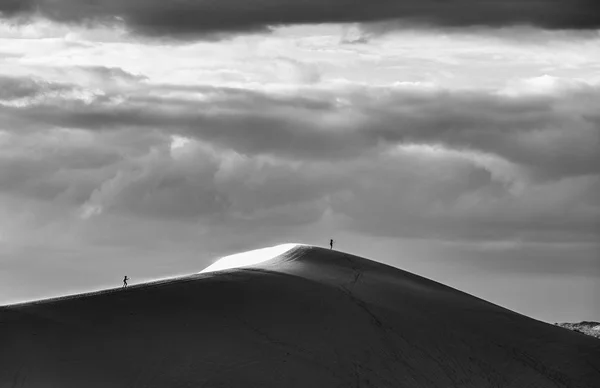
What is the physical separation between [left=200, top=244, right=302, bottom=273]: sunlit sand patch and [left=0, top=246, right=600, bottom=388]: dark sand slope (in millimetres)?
1983

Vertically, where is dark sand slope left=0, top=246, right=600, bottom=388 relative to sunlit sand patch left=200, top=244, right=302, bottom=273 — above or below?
below

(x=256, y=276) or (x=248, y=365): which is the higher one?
(x=256, y=276)

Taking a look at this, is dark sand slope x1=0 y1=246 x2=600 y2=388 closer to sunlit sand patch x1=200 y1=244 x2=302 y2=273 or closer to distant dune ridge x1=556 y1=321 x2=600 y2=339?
sunlit sand patch x1=200 y1=244 x2=302 y2=273

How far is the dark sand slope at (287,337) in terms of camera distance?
50.2m

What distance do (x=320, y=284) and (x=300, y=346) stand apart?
5.96m

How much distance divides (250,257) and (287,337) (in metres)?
14.2

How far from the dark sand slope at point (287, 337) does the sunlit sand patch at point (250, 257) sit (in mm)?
1983

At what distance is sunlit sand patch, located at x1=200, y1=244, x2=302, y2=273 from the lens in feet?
211

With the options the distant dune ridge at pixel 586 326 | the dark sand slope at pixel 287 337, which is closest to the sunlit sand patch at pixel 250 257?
the dark sand slope at pixel 287 337

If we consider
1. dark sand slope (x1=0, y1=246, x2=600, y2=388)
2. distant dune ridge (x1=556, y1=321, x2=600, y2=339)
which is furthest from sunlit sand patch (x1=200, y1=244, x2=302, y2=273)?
distant dune ridge (x1=556, y1=321, x2=600, y2=339)

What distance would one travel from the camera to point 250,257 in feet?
222

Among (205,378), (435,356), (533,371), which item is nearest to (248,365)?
(205,378)

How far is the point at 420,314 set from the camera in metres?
58.4

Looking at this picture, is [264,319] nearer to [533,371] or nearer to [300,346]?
[300,346]
